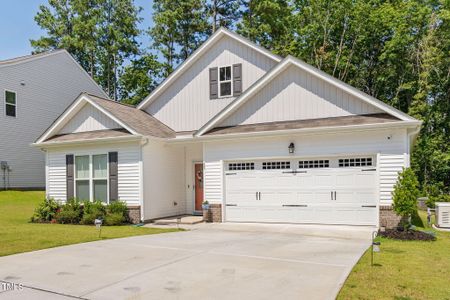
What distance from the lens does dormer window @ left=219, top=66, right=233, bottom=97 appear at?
1636cm

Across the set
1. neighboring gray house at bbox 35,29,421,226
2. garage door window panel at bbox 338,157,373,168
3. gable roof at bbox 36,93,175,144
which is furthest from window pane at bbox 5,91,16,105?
garage door window panel at bbox 338,157,373,168

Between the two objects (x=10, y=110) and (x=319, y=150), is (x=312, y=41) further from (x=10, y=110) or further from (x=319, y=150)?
(x=10, y=110)

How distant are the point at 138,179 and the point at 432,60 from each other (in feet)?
74.7

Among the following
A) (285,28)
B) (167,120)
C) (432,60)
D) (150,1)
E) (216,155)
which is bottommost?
(216,155)

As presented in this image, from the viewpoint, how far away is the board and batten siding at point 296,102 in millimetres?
12578

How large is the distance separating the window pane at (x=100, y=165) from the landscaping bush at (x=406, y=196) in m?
10.2

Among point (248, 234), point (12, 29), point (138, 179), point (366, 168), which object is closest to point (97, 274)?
point (248, 234)

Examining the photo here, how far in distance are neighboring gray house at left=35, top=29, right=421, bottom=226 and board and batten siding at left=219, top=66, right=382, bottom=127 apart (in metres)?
0.03

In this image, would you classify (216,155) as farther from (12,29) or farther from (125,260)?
(12,29)

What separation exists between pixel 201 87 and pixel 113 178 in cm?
551

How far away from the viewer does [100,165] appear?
14922 mm

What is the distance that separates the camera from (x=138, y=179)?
14.0m

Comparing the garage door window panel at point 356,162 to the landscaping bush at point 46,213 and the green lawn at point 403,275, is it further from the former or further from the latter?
the landscaping bush at point 46,213

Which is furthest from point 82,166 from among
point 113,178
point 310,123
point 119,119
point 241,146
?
point 310,123
